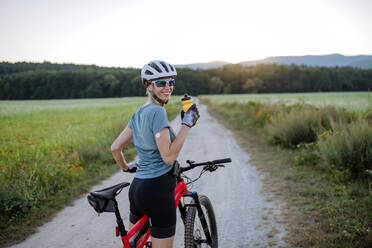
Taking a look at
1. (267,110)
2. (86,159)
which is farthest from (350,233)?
(267,110)

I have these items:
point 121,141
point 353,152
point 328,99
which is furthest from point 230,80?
point 121,141

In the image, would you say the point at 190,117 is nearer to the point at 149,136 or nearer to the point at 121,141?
the point at 149,136

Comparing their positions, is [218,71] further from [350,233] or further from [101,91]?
[350,233]

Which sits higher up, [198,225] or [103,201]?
[103,201]

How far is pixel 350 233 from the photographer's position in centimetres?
322

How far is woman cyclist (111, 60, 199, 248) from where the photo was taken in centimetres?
171

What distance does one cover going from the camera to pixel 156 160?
179 cm

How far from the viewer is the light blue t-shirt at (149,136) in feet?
5.46

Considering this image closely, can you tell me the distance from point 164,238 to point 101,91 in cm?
6442

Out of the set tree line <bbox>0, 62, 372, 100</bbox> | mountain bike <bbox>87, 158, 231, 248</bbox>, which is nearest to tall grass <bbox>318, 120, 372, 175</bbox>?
mountain bike <bbox>87, 158, 231, 248</bbox>

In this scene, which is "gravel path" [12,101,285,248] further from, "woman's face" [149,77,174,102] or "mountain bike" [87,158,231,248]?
"woman's face" [149,77,174,102]

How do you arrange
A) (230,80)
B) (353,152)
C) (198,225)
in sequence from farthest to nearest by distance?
1. (230,80)
2. (353,152)
3. (198,225)

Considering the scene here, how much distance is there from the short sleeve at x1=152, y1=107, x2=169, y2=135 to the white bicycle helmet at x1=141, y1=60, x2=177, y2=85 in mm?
307

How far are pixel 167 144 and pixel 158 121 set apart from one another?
163 millimetres
